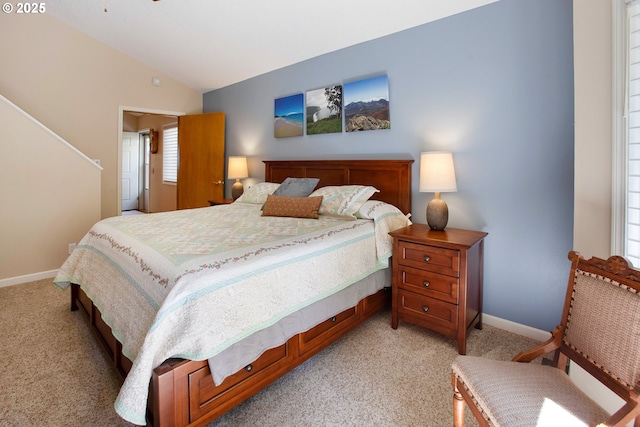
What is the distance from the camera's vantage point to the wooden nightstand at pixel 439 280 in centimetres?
211

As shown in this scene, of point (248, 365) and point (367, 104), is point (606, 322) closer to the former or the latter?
point (248, 365)

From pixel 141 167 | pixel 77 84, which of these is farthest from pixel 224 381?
pixel 141 167

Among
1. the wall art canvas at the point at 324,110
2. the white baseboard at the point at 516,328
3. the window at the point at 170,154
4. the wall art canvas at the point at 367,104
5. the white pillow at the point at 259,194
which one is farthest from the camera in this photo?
the window at the point at 170,154

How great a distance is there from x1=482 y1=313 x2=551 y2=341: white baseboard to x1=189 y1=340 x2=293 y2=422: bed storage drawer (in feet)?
5.55

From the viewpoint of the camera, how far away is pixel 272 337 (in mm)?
1623

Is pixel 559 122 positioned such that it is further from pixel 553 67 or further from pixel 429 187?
pixel 429 187

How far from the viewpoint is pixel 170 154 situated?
6730 millimetres

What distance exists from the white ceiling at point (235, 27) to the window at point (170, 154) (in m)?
2.04

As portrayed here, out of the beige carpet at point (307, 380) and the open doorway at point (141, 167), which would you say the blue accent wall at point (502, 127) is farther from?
the open doorway at point (141, 167)

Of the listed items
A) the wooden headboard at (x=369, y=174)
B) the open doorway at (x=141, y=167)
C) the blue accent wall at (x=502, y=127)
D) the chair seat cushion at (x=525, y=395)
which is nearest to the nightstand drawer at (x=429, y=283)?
the blue accent wall at (x=502, y=127)

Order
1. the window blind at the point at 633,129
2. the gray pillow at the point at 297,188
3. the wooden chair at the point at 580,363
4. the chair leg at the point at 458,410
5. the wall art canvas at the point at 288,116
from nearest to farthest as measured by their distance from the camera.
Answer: the wooden chair at the point at 580,363 < the chair leg at the point at 458,410 < the window blind at the point at 633,129 < the gray pillow at the point at 297,188 < the wall art canvas at the point at 288,116

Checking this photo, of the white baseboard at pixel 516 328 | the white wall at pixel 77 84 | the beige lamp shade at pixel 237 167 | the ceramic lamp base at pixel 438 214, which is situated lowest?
the white baseboard at pixel 516 328

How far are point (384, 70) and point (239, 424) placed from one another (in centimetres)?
295

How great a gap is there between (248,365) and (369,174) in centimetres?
207
